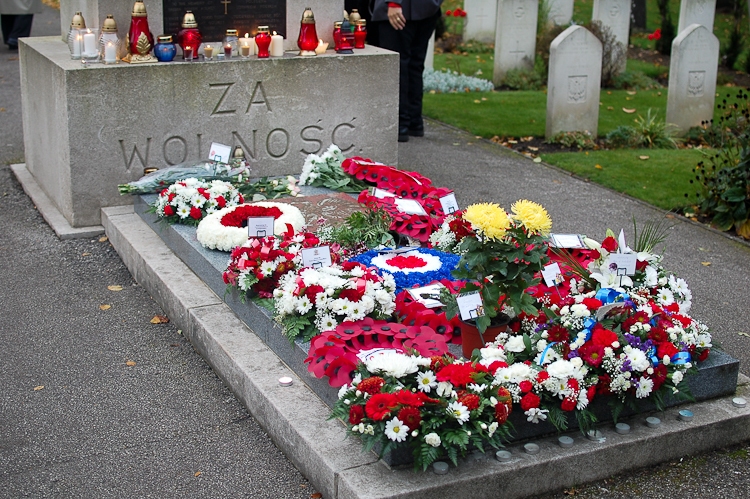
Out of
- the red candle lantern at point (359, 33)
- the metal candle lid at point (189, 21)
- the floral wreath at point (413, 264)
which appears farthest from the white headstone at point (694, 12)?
the floral wreath at point (413, 264)

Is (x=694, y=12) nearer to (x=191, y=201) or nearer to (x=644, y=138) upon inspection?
(x=644, y=138)

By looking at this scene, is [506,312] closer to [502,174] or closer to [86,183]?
[86,183]

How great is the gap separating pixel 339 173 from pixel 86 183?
5.53 ft

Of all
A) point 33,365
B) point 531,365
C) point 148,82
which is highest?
point 148,82

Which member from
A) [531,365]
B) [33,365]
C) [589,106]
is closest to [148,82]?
[33,365]

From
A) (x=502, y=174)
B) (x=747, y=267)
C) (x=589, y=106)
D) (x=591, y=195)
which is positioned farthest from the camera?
(x=589, y=106)

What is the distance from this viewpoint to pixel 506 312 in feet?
13.4

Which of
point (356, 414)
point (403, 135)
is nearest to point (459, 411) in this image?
point (356, 414)

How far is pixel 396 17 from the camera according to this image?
864 centimetres

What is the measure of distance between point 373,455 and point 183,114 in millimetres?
3783

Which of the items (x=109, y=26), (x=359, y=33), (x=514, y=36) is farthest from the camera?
(x=514, y=36)

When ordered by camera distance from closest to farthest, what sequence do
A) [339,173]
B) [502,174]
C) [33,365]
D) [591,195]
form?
[33,365], [339,173], [591,195], [502,174]

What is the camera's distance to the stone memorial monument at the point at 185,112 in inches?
249

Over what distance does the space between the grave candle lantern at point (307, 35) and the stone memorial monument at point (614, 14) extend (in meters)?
7.43
